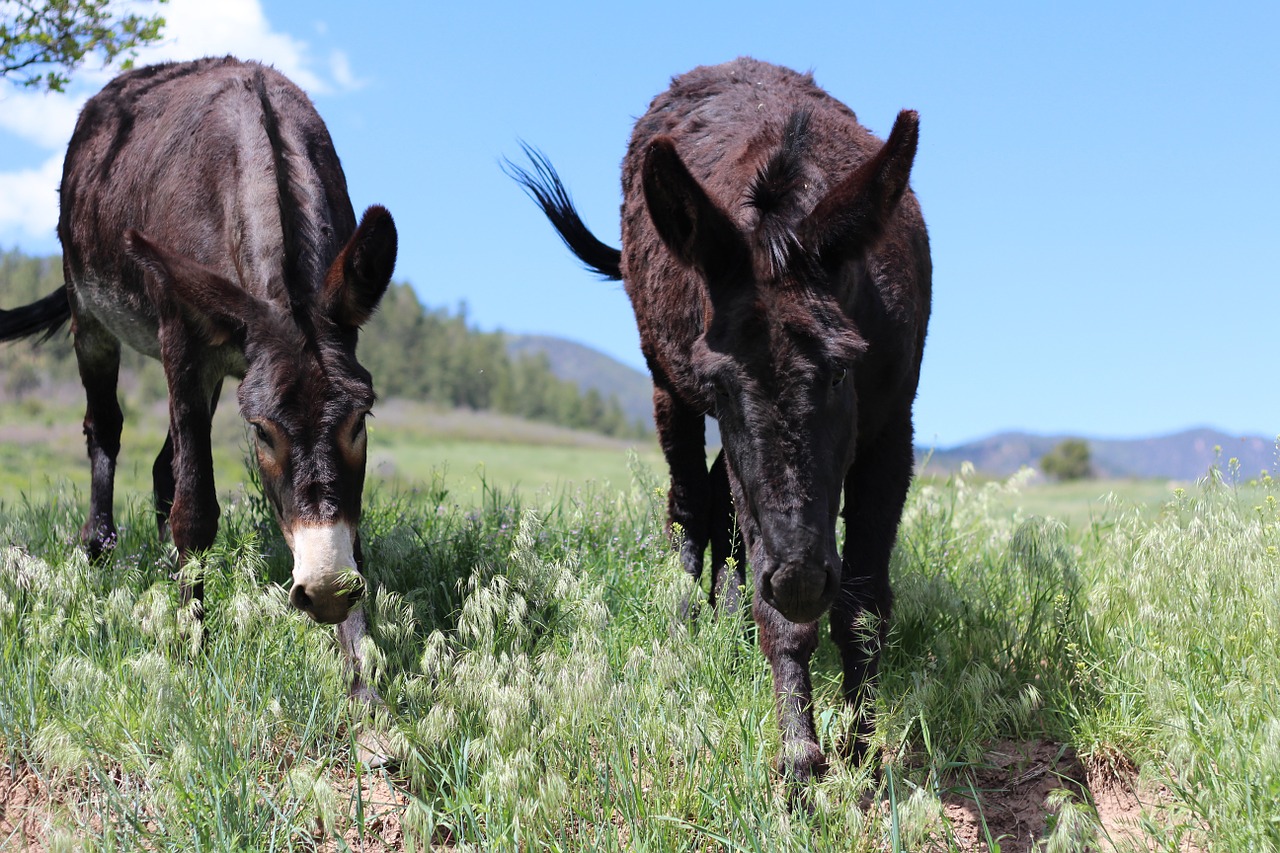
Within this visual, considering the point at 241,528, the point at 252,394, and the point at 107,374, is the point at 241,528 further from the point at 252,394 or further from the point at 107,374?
the point at 252,394

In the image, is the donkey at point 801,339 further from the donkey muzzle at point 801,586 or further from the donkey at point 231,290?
the donkey at point 231,290

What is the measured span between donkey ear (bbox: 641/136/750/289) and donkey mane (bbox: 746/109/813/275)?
0.12m

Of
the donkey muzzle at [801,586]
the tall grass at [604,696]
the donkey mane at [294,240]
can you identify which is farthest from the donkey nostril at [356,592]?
the donkey muzzle at [801,586]

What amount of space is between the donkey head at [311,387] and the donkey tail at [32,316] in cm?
381

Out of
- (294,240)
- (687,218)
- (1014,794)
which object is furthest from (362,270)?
(1014,794)

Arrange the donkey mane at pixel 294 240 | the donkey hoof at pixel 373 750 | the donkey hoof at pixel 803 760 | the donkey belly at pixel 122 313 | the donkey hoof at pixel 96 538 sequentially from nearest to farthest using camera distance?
the donkey hoof at pixel 803 760
the donkey hoof at pixel 373 750
the donkey mane at pixel 294 240
the donkey belly at pixel 122 313
the donkey hoof at pixel 96 538

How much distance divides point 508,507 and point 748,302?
3.39 meters

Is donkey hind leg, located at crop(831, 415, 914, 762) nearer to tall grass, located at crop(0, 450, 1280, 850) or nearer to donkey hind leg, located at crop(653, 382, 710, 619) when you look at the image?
tall grass, located at crop(0, 450, 1280, 850)

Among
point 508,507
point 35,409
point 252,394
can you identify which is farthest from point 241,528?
point 35,409

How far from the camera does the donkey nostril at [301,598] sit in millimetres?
3578

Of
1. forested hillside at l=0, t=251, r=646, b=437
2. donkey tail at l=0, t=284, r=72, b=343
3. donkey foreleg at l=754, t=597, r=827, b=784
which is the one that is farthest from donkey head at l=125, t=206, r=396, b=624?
forested hillside at l=0, t=251, r=646, b=437

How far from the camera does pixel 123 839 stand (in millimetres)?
2963

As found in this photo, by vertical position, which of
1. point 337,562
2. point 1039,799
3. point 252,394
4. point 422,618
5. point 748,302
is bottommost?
point 1039,799

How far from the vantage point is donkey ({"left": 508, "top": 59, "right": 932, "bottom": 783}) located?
2.91 meters
